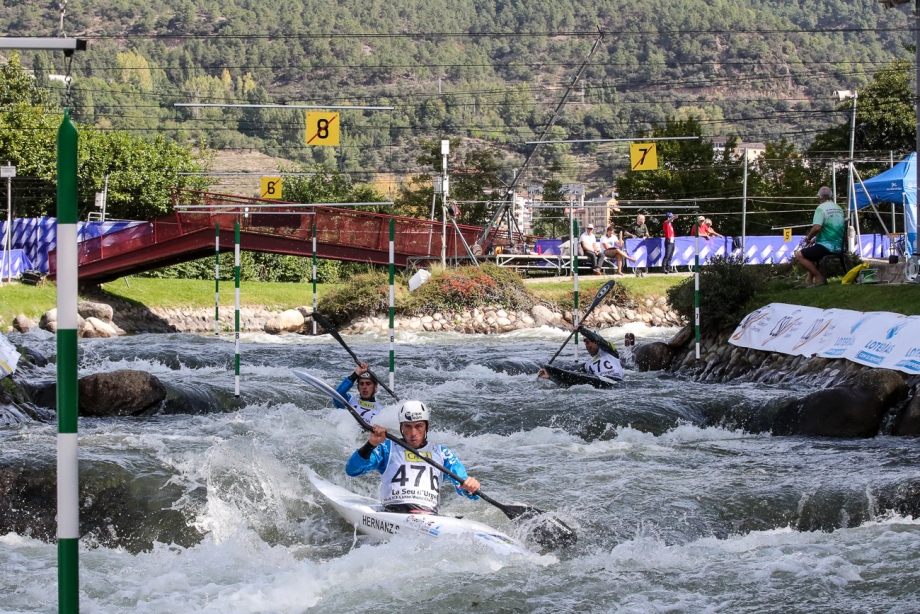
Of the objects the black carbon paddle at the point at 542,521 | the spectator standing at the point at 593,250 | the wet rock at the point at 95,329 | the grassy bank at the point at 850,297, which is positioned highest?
the spectator standing at the point at 593,250

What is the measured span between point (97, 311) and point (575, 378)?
16068mm

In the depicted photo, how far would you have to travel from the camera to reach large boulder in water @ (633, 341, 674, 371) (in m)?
17.4

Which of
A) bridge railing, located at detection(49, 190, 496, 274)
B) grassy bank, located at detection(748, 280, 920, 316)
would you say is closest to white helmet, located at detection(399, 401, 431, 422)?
grassy bank, located at detection(748, 280, 920, 316)

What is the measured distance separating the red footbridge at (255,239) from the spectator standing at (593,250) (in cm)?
369

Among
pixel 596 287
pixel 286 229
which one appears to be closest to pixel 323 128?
pixel 286 229

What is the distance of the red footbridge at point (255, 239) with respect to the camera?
92.4 feet

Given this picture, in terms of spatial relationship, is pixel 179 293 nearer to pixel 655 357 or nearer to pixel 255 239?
pixel 255 239

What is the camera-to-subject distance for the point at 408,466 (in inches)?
301

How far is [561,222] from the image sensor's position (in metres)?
71.2

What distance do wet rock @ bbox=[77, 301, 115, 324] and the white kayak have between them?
65.6 feet

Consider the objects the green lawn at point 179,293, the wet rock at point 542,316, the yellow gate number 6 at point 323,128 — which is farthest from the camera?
the wet rock at point 542,316

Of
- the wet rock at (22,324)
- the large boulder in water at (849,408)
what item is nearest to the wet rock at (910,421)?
the large boulder in water at (849,408)

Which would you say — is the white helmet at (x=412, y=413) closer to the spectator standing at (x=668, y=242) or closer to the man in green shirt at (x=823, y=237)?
the man in green shirt at (x=823, y=237)

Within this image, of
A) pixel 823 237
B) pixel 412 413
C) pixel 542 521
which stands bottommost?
pixel 542 521
